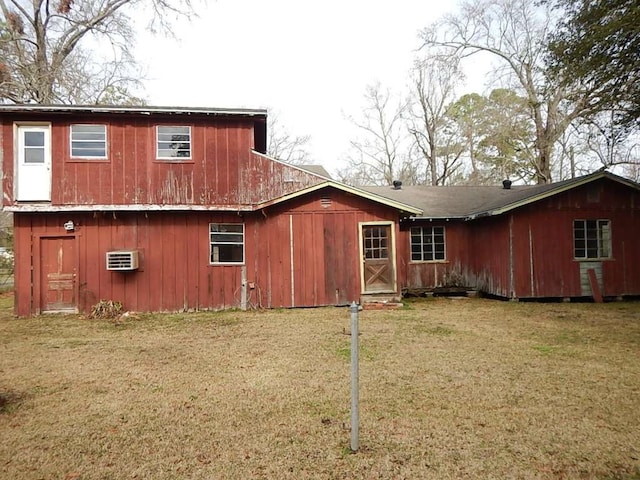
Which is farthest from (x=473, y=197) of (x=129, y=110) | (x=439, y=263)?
(x=129, y=110)

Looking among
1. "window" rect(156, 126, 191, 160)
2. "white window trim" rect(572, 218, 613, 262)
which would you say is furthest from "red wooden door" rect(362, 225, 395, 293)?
"white window trim" rect(572, 218, 613, 262)

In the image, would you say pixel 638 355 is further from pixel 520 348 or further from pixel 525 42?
pixel 525 42

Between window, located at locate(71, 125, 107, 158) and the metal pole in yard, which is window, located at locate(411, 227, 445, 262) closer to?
window, located at locate(71, 125, 107, 158)

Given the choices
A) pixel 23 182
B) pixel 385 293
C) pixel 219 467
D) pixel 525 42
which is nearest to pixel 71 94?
pixel 23 182

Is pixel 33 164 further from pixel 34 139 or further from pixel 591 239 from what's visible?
pixel 591 239

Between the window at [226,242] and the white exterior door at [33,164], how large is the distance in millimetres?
4372

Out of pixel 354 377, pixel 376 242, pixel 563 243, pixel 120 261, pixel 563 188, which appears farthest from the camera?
pixel 563 243

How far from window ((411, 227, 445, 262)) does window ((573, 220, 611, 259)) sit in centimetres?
423

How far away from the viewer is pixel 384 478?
2.95 meters

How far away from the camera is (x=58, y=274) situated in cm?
1069

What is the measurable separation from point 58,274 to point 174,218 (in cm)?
346

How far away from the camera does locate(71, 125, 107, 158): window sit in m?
10.6

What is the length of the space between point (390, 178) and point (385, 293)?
72.9 ft

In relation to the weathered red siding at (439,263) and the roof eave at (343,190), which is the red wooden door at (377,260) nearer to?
the roof eave at (343,190)
